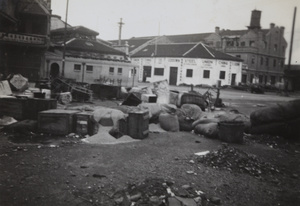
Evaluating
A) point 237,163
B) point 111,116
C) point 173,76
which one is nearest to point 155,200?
point 237,163

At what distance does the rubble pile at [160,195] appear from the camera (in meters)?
3.77

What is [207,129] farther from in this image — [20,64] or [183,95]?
[20,64]

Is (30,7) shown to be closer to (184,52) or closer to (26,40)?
(26,40)

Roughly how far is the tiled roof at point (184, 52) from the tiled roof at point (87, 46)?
10226 millimetres

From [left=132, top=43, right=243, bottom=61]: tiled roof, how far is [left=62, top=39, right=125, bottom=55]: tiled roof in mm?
10226

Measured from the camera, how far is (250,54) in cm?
4466

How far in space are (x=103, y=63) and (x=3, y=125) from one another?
20.8 m

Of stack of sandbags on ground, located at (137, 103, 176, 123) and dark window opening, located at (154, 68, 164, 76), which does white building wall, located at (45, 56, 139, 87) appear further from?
stack of sandbags on ground, located at (137, 103, 176, 123)

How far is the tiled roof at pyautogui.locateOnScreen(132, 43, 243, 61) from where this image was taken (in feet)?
124

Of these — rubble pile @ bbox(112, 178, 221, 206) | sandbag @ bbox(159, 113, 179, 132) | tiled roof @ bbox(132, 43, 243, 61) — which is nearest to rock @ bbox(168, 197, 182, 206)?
rubble pile @ bbox(112, 178, 221, 206)

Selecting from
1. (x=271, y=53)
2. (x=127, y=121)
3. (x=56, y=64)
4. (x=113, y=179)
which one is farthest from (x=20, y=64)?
(x=271, y=53)

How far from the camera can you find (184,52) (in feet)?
128

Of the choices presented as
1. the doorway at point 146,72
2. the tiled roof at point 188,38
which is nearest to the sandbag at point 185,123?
the doorway at point 146,72

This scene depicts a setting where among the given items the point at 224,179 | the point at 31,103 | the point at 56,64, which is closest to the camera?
the point at 224,179
